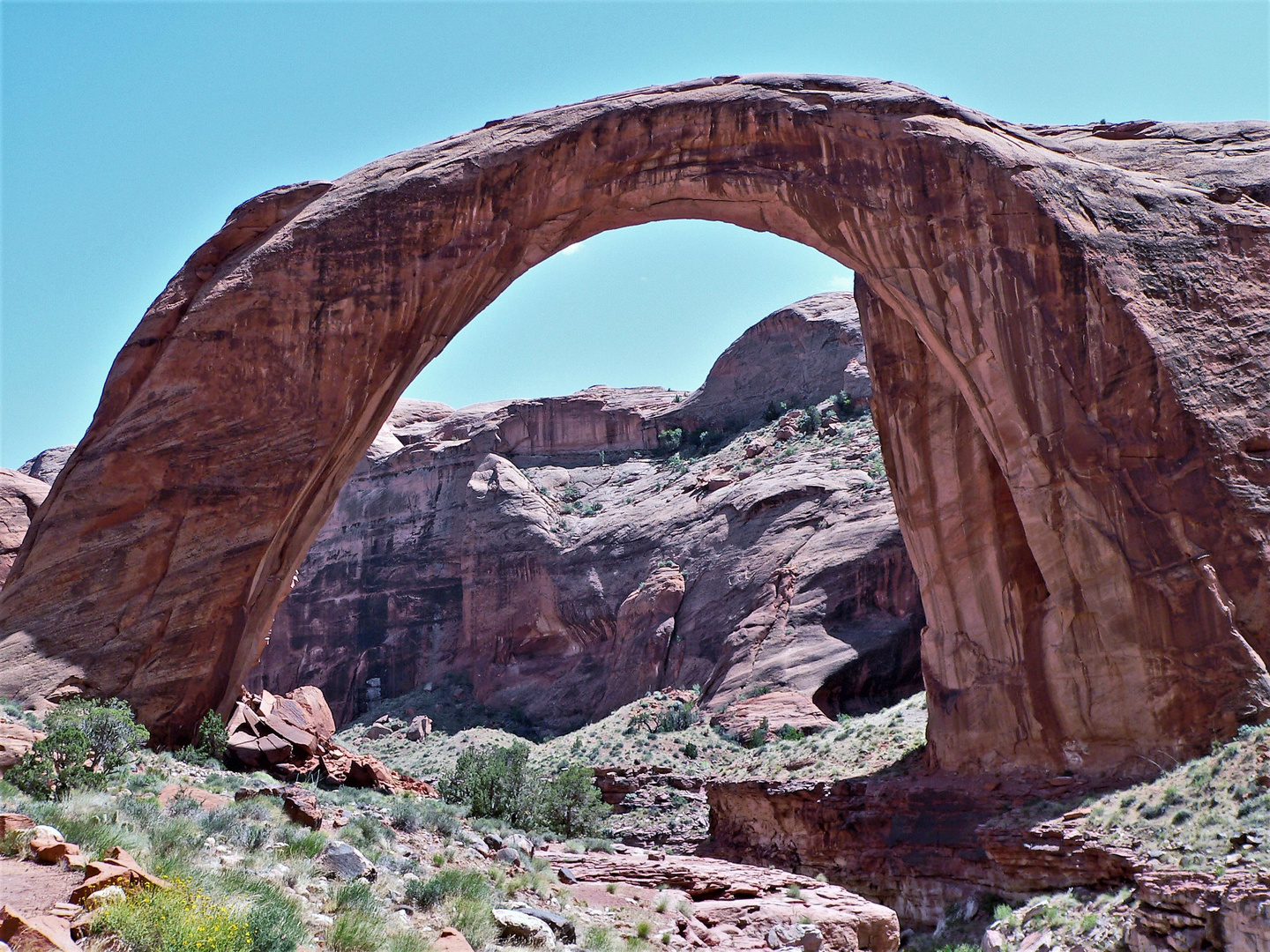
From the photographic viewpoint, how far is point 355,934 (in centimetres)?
607

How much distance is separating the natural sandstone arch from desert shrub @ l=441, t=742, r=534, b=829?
462 centimetres

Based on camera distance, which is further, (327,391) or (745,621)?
(745,621)

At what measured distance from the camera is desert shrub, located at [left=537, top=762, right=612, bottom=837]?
1864 cm

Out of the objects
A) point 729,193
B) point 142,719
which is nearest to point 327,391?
point 142,719

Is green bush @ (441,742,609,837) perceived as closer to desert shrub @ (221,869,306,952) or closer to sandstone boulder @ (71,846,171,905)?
desert shrub @ (221,869,306,952)

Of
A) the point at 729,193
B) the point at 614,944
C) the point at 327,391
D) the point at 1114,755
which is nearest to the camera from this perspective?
the point at 614,944

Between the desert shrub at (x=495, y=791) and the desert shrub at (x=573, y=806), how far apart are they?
480 mm

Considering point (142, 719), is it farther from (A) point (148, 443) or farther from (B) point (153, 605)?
(A) point (148, 443)

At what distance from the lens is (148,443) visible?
1508 cm

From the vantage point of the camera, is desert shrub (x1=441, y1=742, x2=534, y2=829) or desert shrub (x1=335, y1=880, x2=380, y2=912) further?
desert shrub (x1=441, y1=742, x2=534, y2=829)

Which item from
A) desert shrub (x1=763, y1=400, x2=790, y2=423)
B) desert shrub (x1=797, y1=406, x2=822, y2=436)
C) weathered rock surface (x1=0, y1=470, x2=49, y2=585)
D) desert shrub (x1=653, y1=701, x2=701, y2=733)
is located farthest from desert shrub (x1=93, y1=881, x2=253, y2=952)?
desert shrub (x1=763, y1=400, x2=790, y2=423)

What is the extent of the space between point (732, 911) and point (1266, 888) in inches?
202

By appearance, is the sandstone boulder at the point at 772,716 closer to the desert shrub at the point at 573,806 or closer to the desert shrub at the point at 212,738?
the desert shrub at the point at 573,806

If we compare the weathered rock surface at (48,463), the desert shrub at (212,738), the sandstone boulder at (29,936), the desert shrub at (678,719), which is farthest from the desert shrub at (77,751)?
the weathered rock surface at (48,463)
